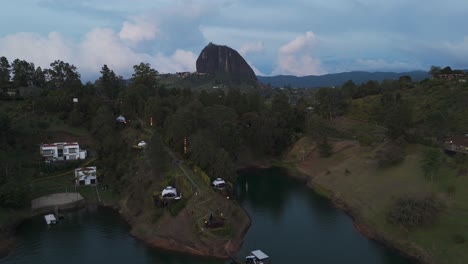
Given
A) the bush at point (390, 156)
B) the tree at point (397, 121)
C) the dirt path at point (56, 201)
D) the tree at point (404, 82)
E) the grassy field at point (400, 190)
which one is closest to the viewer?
the grassy field at point (400, 190)

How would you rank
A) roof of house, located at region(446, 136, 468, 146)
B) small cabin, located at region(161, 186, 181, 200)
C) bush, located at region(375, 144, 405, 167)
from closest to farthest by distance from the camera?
small cabin, located at region(161, 186, 181, 200), bush, located at region(375, 144, 405, 167), roof of house, located at region(446, 136, 468, 146)

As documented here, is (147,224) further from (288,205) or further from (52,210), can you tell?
(288,205)

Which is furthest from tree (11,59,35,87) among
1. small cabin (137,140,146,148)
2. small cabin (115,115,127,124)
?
small cabin (137,140,146,148)

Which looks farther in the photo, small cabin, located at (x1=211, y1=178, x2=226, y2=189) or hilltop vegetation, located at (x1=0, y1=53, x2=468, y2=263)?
small cabin, located at (x1=211, y1=178, x2=226, y2=189)

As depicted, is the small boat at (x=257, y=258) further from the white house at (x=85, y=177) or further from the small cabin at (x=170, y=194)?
the white house at (x=85, y=177)

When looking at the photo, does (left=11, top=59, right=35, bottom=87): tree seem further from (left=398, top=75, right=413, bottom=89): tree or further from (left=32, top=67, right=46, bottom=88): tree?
(left=398, top=75, right=413, bottom=89): tree

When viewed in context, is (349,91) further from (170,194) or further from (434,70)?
(170,194)

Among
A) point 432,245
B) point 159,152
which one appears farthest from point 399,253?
point 159,152

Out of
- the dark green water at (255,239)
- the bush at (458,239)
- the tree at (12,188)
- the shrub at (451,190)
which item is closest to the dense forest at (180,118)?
the tree at (12,188)
